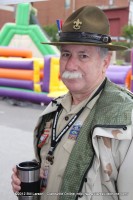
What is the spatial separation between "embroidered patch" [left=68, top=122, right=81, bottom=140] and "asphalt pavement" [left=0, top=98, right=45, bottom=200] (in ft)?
6.22

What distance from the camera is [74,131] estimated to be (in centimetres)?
135

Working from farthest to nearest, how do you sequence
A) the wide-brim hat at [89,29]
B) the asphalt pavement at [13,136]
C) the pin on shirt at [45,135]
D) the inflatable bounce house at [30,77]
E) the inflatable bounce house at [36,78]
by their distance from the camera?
the inflatable bounce house at [30,77]
the inflatable bounce house at [36,78]
the asphalt pavement at [13,136]
the pin on shirt at [45,135]
the wide-brim hat at [89,29]

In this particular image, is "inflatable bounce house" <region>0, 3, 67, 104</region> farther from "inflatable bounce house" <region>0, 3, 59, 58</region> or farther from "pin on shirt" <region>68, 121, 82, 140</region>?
"pin on shirt" <region>68, 121, 82, 140</region>

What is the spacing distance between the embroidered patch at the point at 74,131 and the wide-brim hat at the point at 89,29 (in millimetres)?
346

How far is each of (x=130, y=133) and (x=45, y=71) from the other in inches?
228

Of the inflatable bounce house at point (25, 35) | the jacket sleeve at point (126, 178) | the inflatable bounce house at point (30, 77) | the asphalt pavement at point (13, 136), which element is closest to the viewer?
the jacket sleeve at point (126, 178)

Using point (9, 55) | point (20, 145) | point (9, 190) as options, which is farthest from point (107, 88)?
point (9, 55)

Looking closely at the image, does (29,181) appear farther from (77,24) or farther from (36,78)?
(36,78)

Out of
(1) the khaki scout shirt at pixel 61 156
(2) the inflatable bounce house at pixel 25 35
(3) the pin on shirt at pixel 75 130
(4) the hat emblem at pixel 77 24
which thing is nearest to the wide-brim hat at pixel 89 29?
(4) the hat emblem at pixel 77 24

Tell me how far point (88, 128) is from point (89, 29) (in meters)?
0.41

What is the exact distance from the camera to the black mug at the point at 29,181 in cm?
131

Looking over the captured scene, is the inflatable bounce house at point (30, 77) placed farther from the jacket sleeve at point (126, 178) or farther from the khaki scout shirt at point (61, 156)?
the jacket sleeve at point (126, 178)

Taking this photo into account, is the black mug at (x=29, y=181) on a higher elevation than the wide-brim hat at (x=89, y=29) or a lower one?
lower

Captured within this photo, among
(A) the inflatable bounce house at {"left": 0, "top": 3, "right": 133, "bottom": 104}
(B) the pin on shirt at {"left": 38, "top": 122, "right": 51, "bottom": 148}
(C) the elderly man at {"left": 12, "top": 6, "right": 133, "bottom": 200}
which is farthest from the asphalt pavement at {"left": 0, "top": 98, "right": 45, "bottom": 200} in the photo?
(C) the elderly man at {"left": 12, "top": 6, "right": 133, "bottom": 200}
